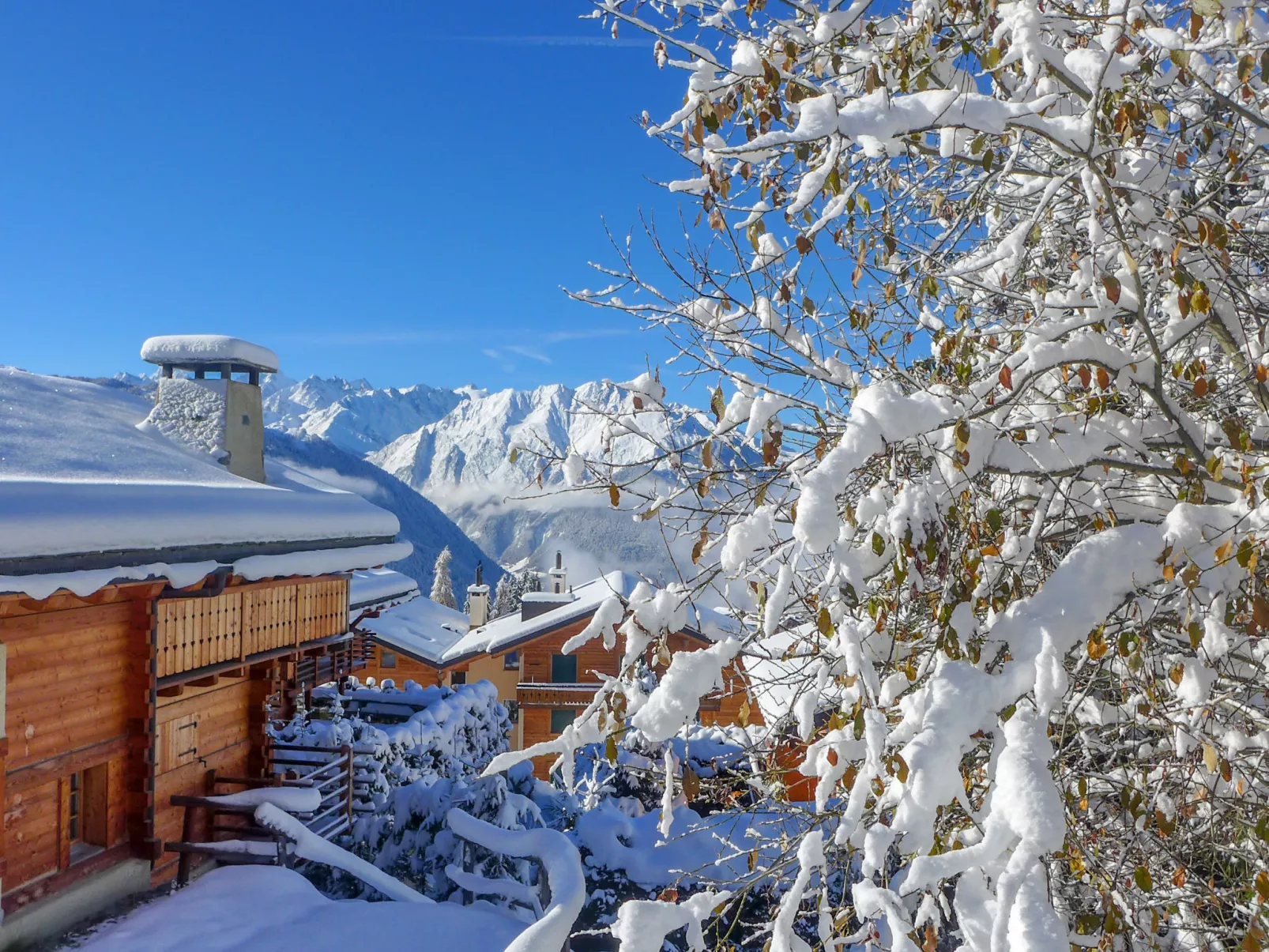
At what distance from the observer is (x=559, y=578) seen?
112 ft

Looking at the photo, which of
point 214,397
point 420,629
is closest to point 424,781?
point 214,397

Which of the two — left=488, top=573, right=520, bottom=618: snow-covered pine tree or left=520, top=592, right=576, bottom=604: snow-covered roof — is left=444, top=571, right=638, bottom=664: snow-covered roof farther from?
left=488, top=573, right=520, bottom=618: snow-covered pine tree

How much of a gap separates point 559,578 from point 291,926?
87.5 ft

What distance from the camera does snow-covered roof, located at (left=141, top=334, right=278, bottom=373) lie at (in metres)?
12.2

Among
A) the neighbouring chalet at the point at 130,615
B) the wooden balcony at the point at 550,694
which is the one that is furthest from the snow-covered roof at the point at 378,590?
the wooden balcony at the point at 550,694

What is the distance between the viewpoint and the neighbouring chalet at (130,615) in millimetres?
6559

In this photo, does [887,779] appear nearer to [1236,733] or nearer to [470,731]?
[1236,733]

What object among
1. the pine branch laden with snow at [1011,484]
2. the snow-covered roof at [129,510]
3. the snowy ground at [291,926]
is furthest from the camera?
the snowy ground at [291,926]

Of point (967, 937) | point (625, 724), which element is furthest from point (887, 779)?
point (625, 724)

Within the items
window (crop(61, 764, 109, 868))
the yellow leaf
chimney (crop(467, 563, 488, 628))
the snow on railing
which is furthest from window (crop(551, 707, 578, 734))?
the yellow leaf

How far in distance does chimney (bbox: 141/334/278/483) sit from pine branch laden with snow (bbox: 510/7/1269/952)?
9.00 metres

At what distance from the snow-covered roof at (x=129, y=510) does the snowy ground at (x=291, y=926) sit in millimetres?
3224

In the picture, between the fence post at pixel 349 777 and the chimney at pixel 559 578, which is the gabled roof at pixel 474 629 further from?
the fence post at pixel 349 777

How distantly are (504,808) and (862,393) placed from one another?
33.6 ft
